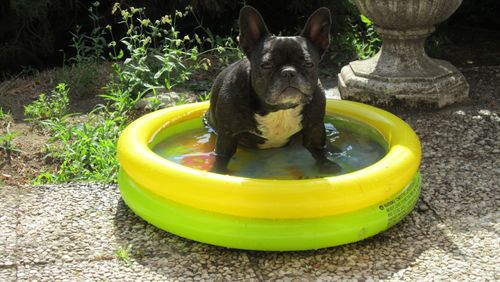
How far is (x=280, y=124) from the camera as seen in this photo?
4773 mm

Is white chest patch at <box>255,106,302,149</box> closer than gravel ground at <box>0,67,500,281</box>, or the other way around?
gravel ground at <box>0,67,500,281</box>

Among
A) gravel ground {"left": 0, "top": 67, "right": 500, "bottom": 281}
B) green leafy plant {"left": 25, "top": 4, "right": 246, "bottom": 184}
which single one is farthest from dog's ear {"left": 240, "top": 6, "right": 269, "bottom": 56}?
green leafy plant {"left": 25, "top": 4, "right": 246, "bottom": 184}

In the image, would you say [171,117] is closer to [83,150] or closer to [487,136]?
[83,150]

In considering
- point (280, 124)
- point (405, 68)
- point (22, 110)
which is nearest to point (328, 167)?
point (280, 124)

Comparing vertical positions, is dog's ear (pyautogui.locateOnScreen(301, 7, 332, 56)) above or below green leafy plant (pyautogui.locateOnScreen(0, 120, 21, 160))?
above

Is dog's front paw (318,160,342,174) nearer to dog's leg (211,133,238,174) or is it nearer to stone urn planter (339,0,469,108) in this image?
dog's leg (211,133,238,174)

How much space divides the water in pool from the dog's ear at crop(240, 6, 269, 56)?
38.4 inches

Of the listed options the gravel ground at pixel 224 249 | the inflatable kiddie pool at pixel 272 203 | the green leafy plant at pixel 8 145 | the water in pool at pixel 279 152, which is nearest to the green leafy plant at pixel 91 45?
the green leafy plant at pixel 8 145

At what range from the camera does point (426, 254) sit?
411 cm

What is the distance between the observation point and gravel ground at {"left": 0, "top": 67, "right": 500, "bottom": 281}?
156 inches

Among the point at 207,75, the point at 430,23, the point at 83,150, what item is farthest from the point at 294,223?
the point at 207,75

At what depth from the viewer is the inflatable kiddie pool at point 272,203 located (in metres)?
4.02

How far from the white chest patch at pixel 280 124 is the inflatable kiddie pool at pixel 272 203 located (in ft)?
1.94

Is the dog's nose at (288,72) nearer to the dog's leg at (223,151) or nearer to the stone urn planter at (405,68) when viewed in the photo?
the dog's leg at (223,151)
